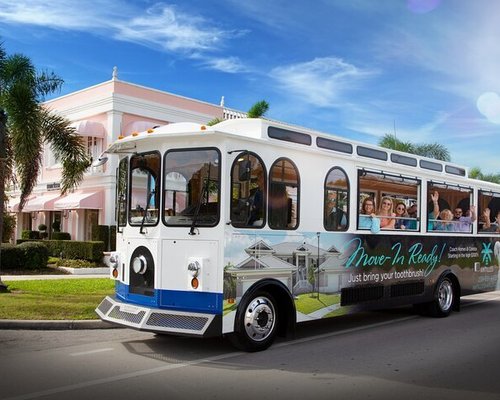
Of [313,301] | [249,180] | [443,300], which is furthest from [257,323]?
[443,300]

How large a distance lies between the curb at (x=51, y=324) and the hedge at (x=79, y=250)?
505 inches

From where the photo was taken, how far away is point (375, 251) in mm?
9500

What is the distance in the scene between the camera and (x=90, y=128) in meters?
25.7

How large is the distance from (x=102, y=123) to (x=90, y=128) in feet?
2.63

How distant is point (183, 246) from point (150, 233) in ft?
1.93

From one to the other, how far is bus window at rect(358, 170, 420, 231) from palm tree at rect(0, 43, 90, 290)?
9.41m

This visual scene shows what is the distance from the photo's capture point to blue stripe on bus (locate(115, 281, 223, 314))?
6.92m

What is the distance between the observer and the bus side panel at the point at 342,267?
722 centimetres

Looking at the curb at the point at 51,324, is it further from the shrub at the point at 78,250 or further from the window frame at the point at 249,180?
the shrub at the point at 78,250

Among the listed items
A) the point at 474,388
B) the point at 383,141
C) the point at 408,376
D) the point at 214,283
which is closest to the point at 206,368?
the point at 214,283

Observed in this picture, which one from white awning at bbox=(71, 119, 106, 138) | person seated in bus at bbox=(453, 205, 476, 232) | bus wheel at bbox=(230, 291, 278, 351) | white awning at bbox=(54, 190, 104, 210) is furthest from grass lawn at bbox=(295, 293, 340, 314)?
white awning at bbox=(71, 119, 106, 138)

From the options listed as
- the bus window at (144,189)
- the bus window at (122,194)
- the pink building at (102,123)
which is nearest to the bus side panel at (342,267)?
the bus window at (144,189)

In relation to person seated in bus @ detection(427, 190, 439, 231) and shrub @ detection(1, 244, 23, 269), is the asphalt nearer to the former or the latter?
person seated in bus @ detection(427, 190, 439, 231)

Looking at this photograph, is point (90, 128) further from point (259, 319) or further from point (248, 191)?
point (259, 319)
